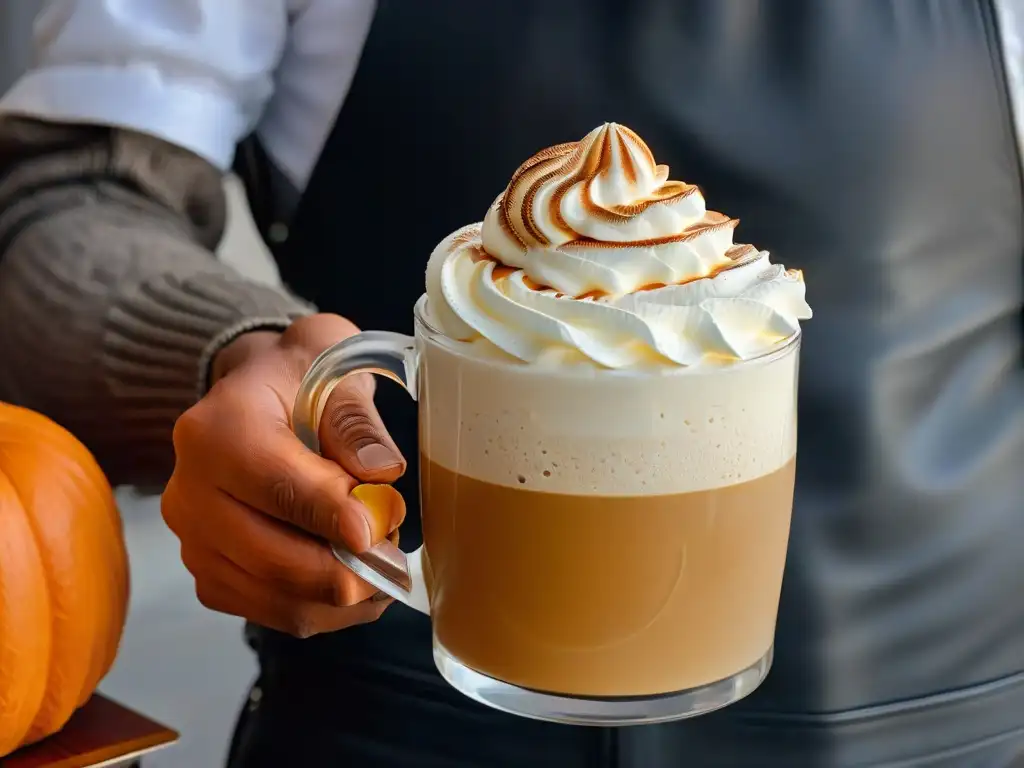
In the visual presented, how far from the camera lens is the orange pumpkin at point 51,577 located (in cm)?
103

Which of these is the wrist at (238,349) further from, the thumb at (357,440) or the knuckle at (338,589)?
the knuckle at (338,589)

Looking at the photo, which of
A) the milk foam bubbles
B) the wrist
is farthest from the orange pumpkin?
the milk foam bubbles

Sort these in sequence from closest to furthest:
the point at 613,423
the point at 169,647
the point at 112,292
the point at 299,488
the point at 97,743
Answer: the point at 613,423 < the point at 299,488 < the point at 97,743 < the point at 112,292 < the point at 169,647

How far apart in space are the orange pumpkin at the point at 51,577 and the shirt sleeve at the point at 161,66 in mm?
318

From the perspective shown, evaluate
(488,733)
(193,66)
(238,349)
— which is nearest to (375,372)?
(238,349)

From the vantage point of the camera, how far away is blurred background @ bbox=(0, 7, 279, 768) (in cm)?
185

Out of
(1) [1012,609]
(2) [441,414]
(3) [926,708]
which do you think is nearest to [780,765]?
(3) [926,708]

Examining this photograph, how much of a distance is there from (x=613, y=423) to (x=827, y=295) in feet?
1.63

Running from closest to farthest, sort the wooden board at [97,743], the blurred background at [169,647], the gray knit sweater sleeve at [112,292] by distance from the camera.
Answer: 1. the wooden board at [97,743]
2. the gray knit sweater sleeve at [112,292]
3. the blurred background at [169,647]

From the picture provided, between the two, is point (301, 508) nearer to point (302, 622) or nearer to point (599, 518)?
point (302, 622)

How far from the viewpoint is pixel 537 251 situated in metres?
0.70

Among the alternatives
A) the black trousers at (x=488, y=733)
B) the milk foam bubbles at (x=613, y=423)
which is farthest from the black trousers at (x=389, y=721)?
the milk foam bubbles at (x=613, y=423)

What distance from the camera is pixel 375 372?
Answer: 31.6 inches

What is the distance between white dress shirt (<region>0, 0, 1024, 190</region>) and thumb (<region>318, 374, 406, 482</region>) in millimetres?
436
